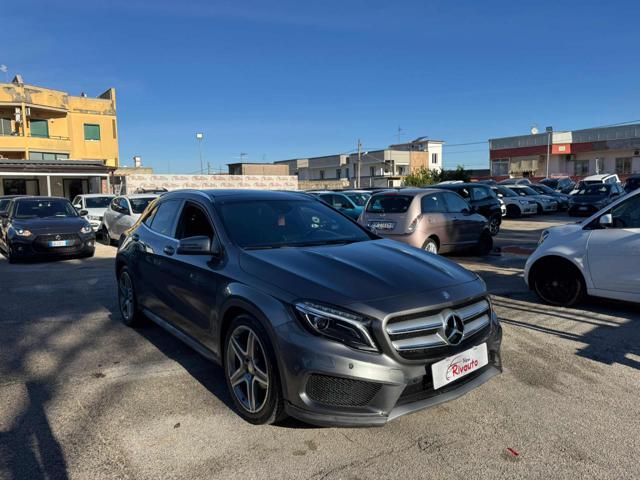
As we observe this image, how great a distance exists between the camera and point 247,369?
3432mm

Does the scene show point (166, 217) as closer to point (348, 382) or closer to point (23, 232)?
point (348, 382)

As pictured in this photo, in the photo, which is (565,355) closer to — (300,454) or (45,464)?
(300,454)

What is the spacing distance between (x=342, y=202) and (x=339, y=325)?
15618mm

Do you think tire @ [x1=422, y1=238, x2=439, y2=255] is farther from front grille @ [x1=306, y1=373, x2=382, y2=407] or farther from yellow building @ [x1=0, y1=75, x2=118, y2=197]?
yellow building @ [x1=0, y1=75, x2=118, y2=197]

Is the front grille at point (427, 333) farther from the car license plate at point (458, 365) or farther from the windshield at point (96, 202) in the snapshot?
the windshield at point (96, 202)

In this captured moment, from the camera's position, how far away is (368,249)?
4.01 metres

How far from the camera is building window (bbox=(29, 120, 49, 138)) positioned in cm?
3738

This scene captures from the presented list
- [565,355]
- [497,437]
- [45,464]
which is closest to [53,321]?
[45,464]

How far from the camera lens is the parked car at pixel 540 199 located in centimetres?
2405

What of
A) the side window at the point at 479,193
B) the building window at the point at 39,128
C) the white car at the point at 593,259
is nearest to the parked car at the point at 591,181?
the side window at the point at 479,193

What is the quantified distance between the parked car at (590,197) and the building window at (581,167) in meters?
38.3

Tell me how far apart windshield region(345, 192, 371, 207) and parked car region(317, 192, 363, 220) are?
0.54 ft

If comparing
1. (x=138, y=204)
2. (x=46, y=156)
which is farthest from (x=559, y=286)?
(x=46, y=156)

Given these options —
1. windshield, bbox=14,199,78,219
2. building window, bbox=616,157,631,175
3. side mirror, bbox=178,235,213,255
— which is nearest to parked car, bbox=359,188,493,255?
side mirror, bbox=178,235,213,255
